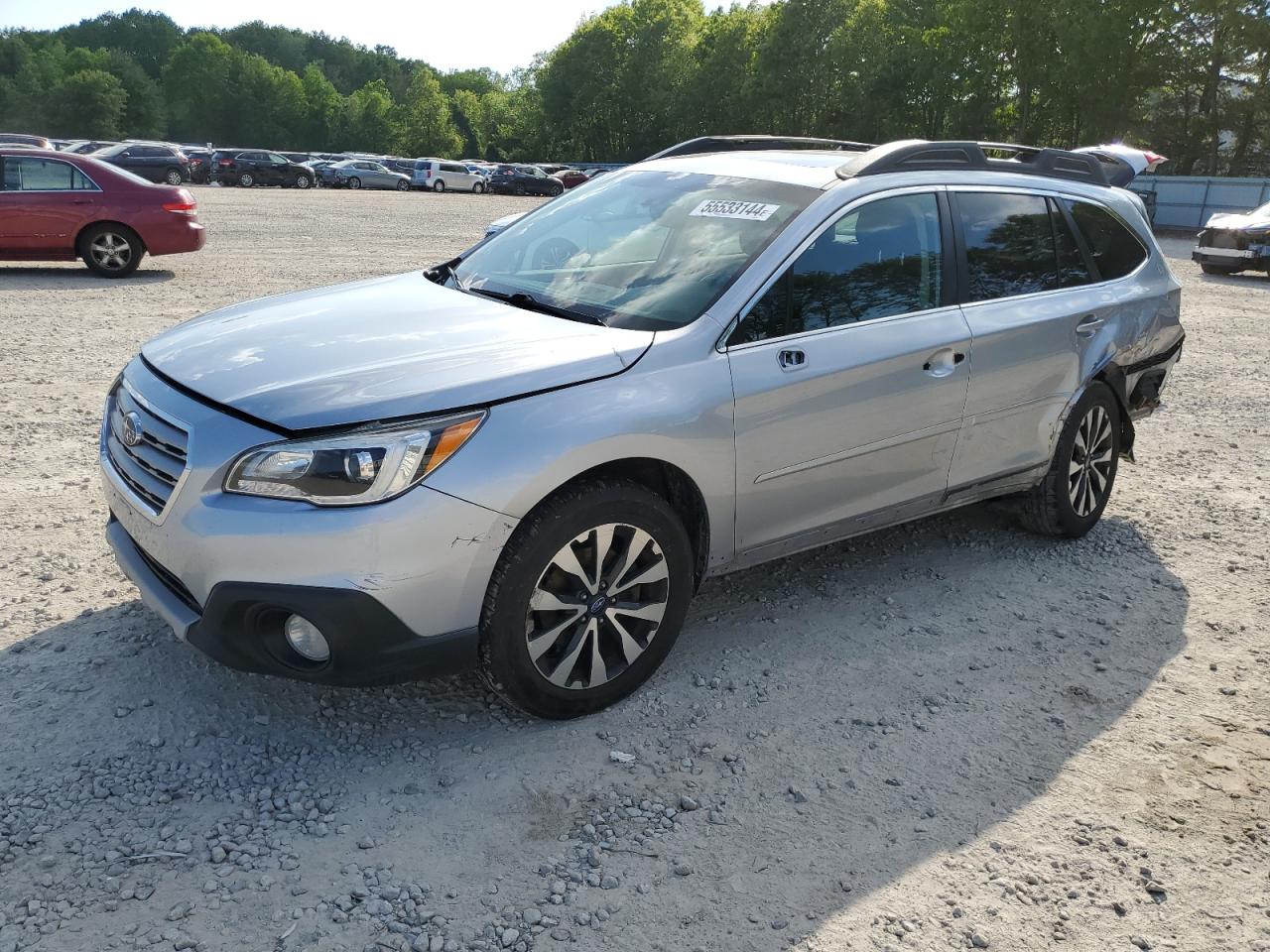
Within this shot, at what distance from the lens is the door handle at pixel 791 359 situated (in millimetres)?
3750

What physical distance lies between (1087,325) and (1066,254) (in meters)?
0.35

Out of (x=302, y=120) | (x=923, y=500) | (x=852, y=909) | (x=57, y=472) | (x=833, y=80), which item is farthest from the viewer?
(x=302, y=120)

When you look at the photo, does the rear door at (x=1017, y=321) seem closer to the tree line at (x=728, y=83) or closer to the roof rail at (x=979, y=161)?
the roof rail at (x=979, y=161)

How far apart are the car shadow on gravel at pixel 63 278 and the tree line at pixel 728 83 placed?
39.4 meters

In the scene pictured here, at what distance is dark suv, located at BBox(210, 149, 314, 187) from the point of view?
46250 mm

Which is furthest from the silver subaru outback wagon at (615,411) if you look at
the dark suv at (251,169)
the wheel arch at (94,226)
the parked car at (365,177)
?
the parked car at (365,177)

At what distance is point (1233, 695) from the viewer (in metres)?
3.95

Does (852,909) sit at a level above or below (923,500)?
below

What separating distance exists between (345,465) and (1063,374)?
332cm

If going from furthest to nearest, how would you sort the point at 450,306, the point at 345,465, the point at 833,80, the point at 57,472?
the point at 833,80 < the point at 57,472 < the point at 450,306 < the point at 345,465

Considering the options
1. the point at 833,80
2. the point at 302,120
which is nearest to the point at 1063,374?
the point at 833,80

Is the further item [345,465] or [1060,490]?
[1060,490]

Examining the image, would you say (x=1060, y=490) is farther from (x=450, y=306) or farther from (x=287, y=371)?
(x=287, y=371)

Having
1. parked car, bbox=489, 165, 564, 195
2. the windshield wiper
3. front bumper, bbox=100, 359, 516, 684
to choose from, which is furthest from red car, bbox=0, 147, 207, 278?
parked car, bbox=489, 165, 564, 195
